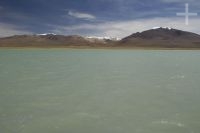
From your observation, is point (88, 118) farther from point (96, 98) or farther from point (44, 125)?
point (96, 98)

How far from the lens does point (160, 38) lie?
176500 mm

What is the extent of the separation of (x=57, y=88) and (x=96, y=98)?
7.49 ft

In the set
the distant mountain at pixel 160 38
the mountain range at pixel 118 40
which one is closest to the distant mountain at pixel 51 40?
the mountain range at pixel 118 40

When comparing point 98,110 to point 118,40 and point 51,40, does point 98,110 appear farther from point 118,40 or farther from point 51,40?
point 51,40

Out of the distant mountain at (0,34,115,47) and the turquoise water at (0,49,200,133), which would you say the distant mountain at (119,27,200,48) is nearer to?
the distant mountain at (0,34,115,47)

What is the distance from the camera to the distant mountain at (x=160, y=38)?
6344 inches

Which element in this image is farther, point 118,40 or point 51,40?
point 51,40

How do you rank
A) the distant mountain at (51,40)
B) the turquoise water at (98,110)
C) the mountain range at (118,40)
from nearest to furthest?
the turquoise water at (98,110) < the mountain range at (118,40) < the distant mountain at (51,40)

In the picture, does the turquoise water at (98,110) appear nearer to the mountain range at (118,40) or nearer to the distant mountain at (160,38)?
the distant mountain at (160,38)

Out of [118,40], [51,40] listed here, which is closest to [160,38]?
[118,40]

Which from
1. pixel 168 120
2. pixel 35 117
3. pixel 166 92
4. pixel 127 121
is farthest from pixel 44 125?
pixel 166 92

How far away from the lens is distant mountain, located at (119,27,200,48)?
529 feet

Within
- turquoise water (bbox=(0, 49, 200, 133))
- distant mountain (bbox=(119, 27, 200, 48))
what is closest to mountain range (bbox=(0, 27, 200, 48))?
distant mountain (bbox=(119, 27, 200, 48))

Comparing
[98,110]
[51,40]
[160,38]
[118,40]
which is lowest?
[98,110]
